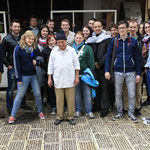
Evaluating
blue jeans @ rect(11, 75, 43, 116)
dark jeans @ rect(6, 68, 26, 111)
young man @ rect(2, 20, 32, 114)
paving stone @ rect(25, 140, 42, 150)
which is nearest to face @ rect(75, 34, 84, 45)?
blue jeans @ rect(11, 75, 43, 116)

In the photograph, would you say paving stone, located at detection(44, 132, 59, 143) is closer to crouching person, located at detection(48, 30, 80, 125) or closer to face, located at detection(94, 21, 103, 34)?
crouching person, located at detection(48, 30, 80, 125)

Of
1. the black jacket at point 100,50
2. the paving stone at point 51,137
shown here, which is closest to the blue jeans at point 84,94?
the black jacket at point 100,50

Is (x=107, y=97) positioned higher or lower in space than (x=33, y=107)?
higher

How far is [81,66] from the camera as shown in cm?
→ 402

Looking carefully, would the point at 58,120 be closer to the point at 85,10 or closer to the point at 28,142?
the point at 28,142

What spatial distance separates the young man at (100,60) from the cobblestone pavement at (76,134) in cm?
30

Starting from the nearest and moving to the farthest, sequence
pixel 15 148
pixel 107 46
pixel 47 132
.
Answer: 1. pixel 15 148
2. pixel 47 132
3. pixel 107 46

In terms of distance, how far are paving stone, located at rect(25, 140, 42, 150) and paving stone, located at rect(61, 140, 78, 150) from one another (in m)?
0.37

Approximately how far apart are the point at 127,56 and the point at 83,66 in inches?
35.3

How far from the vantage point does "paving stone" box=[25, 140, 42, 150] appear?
10.1 ft

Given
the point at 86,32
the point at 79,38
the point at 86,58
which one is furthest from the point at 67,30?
the point at 86,58

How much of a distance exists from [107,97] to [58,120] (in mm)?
1169

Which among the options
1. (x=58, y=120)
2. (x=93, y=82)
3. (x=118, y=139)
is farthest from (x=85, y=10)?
(x=118, y=139)

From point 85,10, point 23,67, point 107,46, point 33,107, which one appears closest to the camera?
point 23,67
